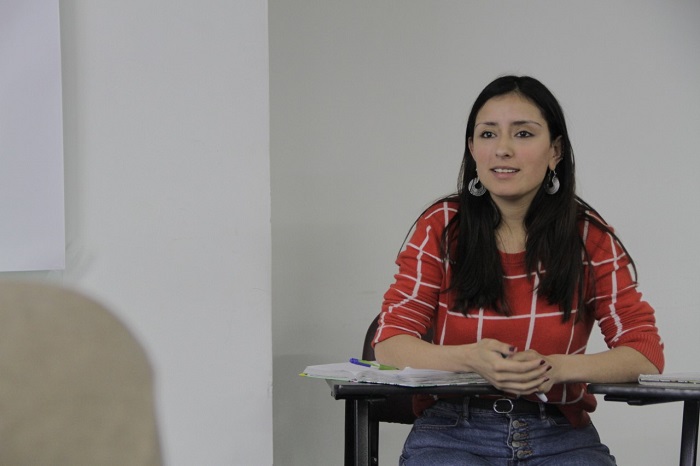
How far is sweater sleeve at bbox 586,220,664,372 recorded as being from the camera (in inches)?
72.7

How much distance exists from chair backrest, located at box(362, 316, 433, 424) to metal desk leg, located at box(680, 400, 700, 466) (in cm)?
59

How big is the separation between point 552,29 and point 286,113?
3.45ft

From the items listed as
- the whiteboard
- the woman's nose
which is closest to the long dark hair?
the woman's nose

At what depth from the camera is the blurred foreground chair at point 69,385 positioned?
1.81ft

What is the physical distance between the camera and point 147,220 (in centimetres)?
201

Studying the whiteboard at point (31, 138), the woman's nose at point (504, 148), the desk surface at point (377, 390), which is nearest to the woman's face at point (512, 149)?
the woman's nose at point (504, 148)

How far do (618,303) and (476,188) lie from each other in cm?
40

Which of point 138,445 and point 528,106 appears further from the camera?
point 528,106

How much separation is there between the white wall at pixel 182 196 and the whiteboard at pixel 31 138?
61mm

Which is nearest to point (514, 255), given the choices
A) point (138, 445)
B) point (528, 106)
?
point (528, 106)

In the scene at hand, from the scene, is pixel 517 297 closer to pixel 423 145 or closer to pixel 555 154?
pixel 555 154

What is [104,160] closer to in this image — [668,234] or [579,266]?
[579,266]

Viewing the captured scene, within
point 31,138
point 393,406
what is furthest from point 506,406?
point 31,138

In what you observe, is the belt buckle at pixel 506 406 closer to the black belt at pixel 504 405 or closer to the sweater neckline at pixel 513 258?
the black belt at pixel 504 405
